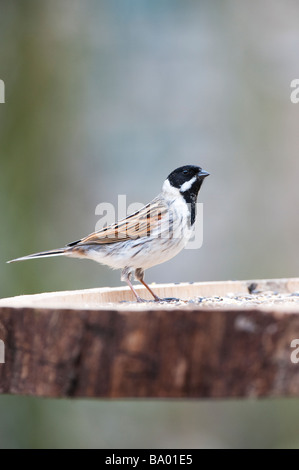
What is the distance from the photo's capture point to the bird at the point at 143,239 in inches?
158

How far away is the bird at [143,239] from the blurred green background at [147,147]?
9.22 feet

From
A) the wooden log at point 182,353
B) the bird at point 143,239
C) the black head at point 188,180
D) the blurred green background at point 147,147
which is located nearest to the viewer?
the wooden log at point 182,353

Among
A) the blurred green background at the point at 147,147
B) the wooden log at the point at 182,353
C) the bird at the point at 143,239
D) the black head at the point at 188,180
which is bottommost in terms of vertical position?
the wooden log at the point at 182,353

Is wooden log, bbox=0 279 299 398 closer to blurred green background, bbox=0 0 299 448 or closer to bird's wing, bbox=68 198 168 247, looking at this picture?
bird's wing, bbox=68 198 168 247

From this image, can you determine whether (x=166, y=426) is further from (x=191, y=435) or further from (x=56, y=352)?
(x=56, y=352)

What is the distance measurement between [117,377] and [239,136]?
6516 mm

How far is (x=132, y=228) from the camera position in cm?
405

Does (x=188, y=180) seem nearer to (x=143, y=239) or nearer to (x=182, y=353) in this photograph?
(x=143, y=239)

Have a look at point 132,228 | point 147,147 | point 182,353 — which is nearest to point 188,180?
point 132,228

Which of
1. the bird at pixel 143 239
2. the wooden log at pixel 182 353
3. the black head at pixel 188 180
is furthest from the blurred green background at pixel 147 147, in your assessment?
the wooden log at pixel 182 353

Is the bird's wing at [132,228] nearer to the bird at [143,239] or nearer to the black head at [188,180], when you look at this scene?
the bird at [143,239]

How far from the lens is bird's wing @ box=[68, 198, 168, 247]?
404 centimetres

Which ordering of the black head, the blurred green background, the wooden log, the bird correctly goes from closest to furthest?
the wooden log, the bird, the black head, the blurred green background

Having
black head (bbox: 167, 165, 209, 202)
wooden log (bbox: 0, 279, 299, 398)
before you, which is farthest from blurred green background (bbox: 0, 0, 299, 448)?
wooden log (bbox: 0, 279, 299, 398)
